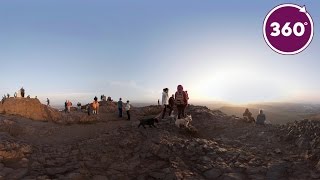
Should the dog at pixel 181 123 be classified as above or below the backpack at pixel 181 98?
below

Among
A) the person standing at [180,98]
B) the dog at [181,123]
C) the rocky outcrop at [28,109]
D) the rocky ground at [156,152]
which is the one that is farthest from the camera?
the rocky outcrop at [28,109]

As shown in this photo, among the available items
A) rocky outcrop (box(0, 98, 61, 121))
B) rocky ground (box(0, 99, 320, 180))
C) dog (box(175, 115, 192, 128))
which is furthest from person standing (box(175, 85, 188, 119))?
rocky outcrop (box(0, 98, 61, 121))

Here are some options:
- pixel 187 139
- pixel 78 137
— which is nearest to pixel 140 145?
pixel 187 139

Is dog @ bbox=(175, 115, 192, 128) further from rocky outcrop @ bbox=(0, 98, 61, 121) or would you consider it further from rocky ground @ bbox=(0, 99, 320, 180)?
rocky outcrop @ bbox=(0, 98, 61, 121)

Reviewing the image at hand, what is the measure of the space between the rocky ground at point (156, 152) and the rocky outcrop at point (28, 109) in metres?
1.78

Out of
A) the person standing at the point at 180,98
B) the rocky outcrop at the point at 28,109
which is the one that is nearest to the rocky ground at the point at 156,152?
the person standing at the point at 180,98

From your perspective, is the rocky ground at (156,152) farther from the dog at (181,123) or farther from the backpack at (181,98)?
the backpack at (181,98)

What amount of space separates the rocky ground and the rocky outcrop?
5.85ft

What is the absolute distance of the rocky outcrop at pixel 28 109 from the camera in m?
25.6

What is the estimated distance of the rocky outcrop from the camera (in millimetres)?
25609

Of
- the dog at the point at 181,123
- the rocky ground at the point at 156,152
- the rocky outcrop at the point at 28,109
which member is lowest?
the rocky ground at the point at 156,152

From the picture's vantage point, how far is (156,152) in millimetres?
18797

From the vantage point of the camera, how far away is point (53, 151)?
1928 centimetres

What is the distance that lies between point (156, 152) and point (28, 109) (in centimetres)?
1227
